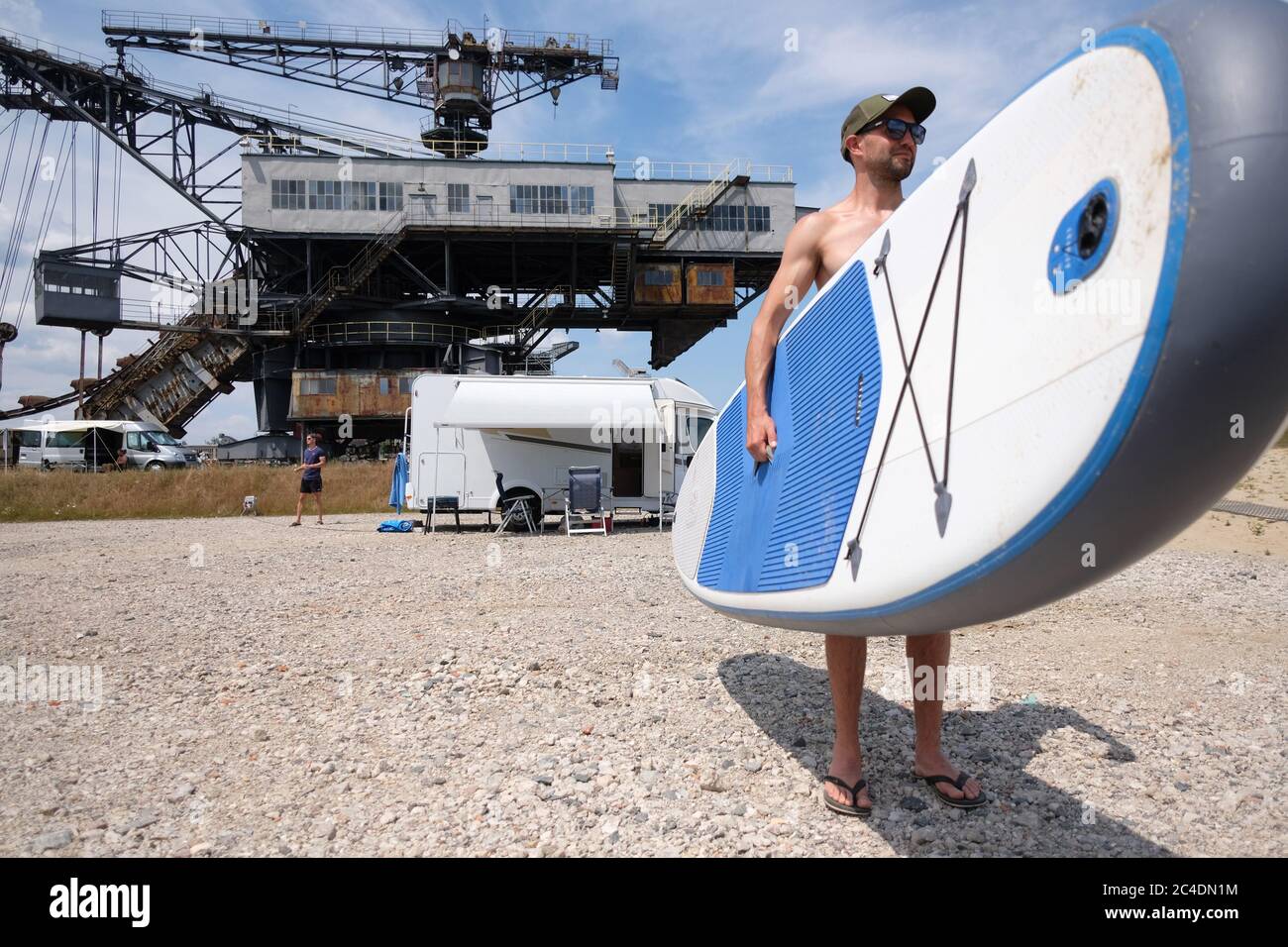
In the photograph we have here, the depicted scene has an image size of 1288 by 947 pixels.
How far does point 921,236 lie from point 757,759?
2.22m

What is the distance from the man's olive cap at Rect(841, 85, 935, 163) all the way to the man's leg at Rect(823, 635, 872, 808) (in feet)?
6.25

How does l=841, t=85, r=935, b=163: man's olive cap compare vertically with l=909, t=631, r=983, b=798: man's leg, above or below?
above

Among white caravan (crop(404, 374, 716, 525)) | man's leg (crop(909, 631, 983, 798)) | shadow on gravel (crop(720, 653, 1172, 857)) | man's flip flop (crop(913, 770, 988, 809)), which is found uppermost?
white caravan (crop(404, 374, 716, 525))

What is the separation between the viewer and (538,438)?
15.1m

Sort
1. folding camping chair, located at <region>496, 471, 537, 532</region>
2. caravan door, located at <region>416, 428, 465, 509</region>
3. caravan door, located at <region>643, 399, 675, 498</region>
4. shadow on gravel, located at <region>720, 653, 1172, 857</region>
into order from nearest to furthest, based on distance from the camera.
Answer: shadow on gravel, located at <region>720, 653, 1172, 857</region> < folding camping chair, located at <region>496, 471, 537, 532</region> < caravan door, located at <region>643, 399, 675, 498</region> < caravan door, located at <region>416, 428, 465, 509</region>

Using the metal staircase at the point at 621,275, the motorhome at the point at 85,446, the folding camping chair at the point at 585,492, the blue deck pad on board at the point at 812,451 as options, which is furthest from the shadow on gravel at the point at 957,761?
the metal staircase at the point at 621,275

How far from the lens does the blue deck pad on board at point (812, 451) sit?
228 centimetres

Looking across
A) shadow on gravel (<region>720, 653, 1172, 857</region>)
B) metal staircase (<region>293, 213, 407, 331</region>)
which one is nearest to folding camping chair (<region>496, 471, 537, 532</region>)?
shadow on gravel (<region>720, 653, 1172, 857</region>)

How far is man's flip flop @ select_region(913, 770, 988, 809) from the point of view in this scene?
8.93 feet

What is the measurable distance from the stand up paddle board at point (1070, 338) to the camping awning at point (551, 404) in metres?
12.3

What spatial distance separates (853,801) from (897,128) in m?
2.44

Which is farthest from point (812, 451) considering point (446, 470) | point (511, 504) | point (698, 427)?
point (698, 427)

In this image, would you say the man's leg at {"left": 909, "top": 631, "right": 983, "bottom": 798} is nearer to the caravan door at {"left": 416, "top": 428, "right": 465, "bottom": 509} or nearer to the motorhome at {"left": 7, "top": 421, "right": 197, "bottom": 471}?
the caravan door at {"left": 416, "top": 428, "right": 465, "bottom": 509}

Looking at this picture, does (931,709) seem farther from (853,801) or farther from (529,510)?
(529,510)
